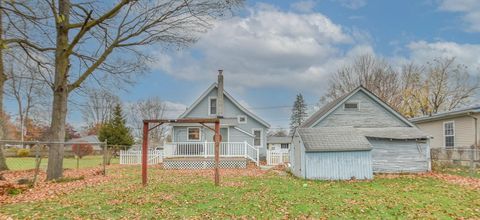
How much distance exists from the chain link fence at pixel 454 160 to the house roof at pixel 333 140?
539 centimetres

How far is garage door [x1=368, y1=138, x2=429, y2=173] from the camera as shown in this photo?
17297 millimetres

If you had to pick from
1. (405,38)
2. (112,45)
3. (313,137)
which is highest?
(405,38)

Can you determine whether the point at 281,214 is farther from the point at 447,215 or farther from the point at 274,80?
the point at 274,80

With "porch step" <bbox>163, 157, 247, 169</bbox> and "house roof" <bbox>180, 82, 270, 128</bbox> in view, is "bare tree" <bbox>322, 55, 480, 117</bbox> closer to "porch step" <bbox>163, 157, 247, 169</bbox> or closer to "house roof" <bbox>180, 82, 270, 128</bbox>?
"house roof" <bbox>180, 82, 270, 128</bbox>

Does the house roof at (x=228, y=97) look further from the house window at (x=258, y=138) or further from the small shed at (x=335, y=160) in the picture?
the small shed at (x=335, y=160)

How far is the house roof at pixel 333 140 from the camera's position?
15.4 m

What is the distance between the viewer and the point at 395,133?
1791cm

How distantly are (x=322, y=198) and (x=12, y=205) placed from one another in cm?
824

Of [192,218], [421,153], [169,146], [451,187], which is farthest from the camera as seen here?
[169,146]

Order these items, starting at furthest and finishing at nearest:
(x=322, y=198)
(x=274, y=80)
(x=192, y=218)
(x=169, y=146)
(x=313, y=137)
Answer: (x=274, y=80), (x=169, y=146), (x=313, y=137), (x=322, y=198), (x=192, y=218)

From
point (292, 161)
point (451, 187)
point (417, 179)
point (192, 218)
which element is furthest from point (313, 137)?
point (192, 218)

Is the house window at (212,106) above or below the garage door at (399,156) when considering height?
above

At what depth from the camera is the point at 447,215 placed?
7.80m

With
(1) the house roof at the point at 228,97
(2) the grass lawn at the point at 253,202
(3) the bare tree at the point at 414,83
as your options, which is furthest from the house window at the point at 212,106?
(3) the bare tree at the point at 414,83
